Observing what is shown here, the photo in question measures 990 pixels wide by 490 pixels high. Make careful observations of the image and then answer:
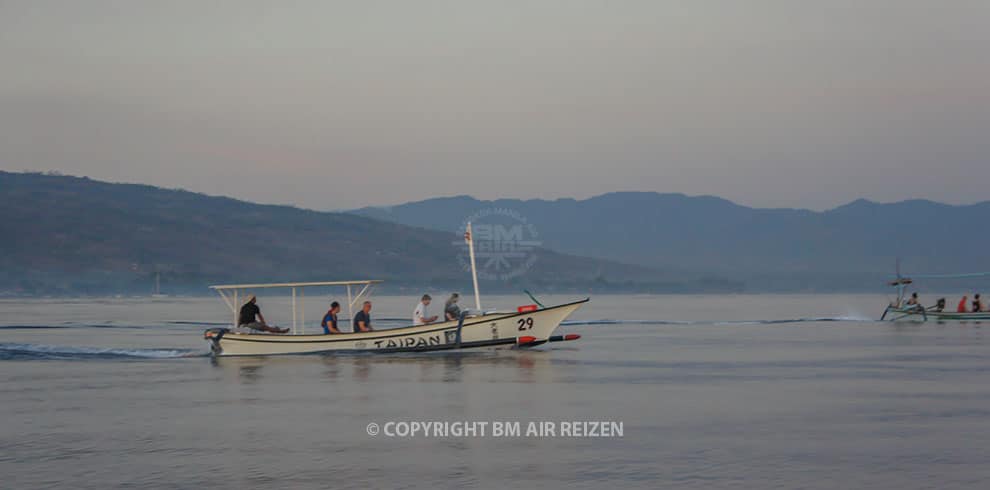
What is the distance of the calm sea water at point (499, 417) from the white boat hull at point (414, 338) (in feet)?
2.15

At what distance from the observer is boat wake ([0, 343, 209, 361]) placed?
4628 cm

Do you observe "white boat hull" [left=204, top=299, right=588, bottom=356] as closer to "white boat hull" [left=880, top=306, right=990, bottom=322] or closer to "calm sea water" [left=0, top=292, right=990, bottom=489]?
"calm sea water" [left=0, top=292, right=990, bottom=489]

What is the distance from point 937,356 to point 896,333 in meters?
21.0

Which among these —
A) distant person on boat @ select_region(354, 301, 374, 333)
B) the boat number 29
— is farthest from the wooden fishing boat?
distant person on boat @ select_region(354, 301, 374, 333)

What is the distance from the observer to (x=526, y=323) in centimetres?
4328

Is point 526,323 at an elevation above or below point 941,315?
above

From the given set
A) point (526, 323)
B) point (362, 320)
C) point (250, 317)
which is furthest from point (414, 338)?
point (250, 317)

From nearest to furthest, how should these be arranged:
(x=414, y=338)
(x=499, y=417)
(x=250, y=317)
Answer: (x=499, y=417) → (x=414, y=338) → (x=250, y=317)

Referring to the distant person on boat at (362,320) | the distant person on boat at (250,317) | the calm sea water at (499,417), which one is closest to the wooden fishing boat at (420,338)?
the distant person on boat at (250,317)

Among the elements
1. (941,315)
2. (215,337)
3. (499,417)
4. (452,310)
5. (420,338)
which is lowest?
(499,417)

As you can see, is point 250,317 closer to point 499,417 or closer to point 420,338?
point 420,338

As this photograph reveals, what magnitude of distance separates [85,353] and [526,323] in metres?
18.4

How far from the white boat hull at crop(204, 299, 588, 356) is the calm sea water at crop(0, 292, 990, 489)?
2.15ft

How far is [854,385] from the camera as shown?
3294 cm
